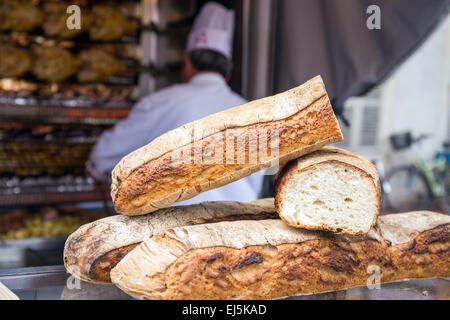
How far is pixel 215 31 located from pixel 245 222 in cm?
163

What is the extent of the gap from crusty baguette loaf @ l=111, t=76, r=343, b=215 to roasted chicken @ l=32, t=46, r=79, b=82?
2.58 meters

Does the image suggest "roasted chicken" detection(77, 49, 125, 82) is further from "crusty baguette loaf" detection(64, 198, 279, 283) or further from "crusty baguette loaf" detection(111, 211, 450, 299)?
"crusty baguette loaf" detection(111, 211, 450, 299)

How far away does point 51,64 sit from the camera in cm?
328

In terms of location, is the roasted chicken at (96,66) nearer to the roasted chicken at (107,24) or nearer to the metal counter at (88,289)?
the roasted chicken at (107,24)

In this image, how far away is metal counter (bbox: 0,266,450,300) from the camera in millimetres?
1055

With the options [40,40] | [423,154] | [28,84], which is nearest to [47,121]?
[28,84]

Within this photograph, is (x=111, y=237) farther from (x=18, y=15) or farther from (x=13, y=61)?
(x=18, y=15)

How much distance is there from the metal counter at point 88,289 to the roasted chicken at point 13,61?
2.36 m

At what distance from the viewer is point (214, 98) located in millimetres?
2039

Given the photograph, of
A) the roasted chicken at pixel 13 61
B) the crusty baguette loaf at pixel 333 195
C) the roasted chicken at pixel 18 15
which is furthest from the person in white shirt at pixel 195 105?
the roasted chicken at pixel 18 15

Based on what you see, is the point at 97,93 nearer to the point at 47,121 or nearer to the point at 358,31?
the point at 47,121

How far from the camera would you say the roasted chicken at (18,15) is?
122 inches

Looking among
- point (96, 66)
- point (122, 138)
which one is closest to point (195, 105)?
point (122, 138)

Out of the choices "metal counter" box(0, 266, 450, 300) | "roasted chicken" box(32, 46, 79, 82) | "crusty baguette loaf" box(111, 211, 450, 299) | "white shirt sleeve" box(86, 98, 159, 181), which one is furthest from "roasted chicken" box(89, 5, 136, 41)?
"crusty baguette loaf" box(111, 211, 450, 299)
